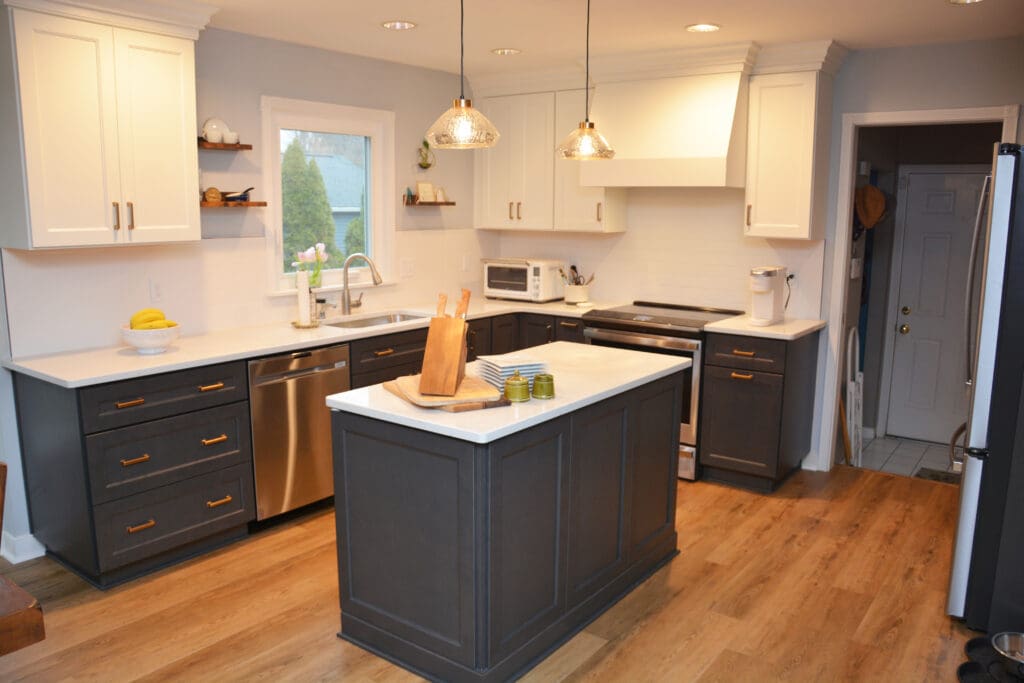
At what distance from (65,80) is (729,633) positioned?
338cm

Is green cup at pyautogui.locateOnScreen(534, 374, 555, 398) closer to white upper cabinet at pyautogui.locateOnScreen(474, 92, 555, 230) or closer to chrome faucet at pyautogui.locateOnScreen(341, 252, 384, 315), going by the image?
chrome faucet at pyautogui.locateOnScreen(341, 252, 384, 315)

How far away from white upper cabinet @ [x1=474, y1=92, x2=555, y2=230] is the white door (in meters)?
2.61

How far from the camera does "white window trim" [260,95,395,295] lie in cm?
451

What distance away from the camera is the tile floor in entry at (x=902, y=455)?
18.5 feet

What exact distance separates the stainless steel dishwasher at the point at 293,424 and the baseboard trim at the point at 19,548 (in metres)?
0.95

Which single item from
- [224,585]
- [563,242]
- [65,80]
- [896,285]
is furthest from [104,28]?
[896,285]

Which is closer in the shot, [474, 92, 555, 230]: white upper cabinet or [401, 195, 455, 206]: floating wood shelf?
[401, 195, 455, 206]: floating wood shelf

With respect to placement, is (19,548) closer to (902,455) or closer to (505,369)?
(505,369)

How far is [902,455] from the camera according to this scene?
589 centimetres

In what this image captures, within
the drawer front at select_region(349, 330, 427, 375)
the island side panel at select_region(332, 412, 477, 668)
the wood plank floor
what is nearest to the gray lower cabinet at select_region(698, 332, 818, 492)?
the wood plank floor

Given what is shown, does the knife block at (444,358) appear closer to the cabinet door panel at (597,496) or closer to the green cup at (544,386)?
the green cup at (544,386)

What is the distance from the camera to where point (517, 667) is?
112 inches

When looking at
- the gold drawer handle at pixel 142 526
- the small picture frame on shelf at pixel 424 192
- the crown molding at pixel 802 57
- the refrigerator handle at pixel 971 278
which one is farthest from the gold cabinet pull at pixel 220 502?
the crown molding at pixel 802 57

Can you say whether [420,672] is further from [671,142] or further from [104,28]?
[671,142]
